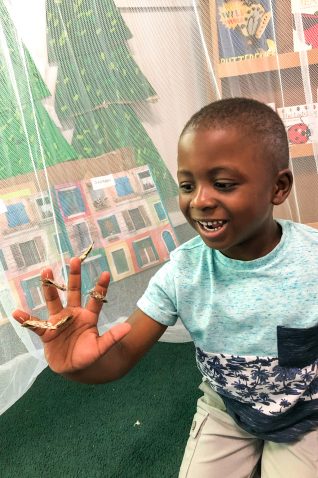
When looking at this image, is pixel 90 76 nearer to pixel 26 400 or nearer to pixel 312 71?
pixel 312 71

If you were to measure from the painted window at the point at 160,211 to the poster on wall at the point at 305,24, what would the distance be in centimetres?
58

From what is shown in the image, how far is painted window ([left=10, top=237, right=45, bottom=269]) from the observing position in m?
1.16

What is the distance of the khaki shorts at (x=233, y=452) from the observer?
74cm

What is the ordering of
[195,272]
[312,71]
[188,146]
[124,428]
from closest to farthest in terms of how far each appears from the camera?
[188,146]
[195,272]
[124,428]
[312,71]

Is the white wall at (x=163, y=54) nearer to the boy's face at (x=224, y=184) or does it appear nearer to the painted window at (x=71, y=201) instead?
the painted window at (x=71, y=201)

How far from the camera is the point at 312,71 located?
1225 mm

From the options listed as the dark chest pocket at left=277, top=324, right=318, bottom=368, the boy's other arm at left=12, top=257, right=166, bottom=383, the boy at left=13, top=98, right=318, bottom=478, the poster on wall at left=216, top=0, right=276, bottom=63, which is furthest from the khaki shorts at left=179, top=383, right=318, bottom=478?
the poster on wall at left=216, top=0, right=276, bottom=63

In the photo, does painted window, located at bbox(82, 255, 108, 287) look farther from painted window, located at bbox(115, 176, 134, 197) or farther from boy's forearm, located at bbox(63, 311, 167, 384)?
boy's forearm, located at bbox(63, 311, 167, 384)

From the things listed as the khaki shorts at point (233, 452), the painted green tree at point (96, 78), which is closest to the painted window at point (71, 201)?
the painted green tree at point (96, 78)

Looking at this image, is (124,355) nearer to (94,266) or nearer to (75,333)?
(75,333)

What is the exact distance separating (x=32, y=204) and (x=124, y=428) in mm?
634

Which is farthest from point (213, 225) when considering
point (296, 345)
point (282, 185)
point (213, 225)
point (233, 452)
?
point (233, 452)

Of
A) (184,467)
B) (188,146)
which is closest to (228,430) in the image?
(184,467)

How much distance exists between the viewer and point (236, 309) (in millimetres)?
706
